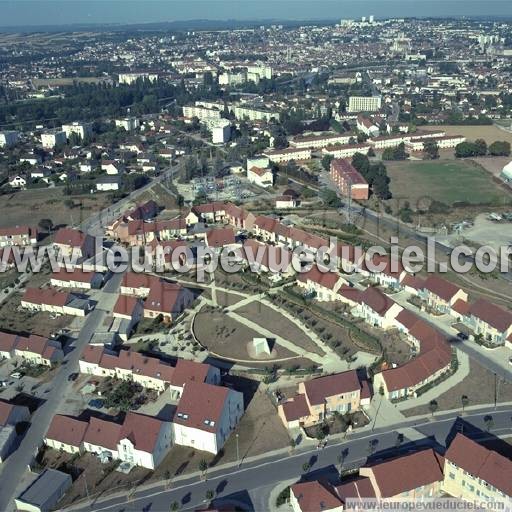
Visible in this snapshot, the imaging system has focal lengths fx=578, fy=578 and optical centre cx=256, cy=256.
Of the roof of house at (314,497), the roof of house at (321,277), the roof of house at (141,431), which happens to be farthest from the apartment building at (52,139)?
the roof of house at (314,497)

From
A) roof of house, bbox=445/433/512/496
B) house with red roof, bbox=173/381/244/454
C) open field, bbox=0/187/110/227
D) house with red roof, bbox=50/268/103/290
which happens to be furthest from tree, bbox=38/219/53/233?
roof of house, bbox=445/433/512/496

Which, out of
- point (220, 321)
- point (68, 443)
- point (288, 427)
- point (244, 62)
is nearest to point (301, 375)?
point (288, 427)

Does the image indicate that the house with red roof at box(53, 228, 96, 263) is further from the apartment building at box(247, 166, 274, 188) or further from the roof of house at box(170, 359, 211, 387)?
the apartment building at box(247, 166, 274, 188)

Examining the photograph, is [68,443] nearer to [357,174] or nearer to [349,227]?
[349,227]

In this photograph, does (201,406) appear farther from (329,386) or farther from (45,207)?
(45,207)

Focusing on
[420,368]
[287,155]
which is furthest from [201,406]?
[287,155]

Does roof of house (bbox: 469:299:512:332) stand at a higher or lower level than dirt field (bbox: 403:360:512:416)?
higher
